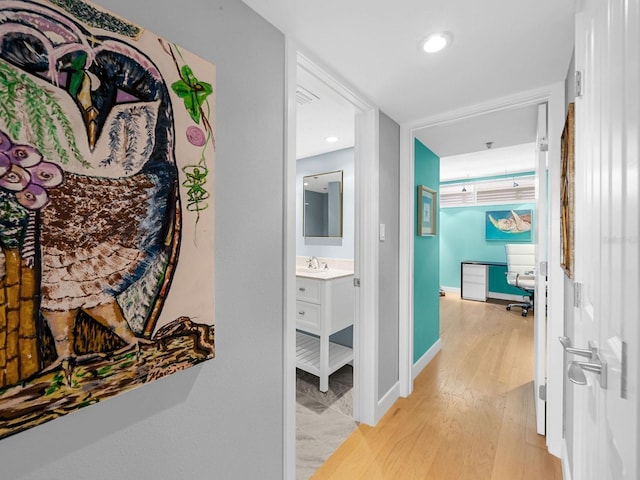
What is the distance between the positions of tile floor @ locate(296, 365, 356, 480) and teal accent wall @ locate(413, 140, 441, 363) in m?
0.78

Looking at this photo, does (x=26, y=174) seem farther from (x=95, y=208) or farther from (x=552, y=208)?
(x=552, y=208)

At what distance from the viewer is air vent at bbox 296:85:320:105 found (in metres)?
1.86

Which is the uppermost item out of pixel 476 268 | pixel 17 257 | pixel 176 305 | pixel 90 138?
pixel 90 138

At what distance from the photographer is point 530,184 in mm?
5125

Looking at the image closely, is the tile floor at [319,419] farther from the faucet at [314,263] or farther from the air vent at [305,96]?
the air vent at [305,96]

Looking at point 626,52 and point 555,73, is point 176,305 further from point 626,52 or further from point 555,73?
point 555,73

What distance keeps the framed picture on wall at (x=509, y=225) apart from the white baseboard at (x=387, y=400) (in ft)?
14.9

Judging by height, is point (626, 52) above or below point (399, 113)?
below

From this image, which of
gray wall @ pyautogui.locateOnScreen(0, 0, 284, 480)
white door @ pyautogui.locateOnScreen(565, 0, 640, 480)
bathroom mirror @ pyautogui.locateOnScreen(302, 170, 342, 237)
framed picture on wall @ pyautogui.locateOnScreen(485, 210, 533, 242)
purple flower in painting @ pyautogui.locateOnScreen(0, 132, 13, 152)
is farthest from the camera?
framed picture on wall @ pyautogui.locateOnScreen(485, 210, 533, 242)

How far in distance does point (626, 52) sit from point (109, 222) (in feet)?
3.78

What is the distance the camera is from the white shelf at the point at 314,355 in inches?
97.3

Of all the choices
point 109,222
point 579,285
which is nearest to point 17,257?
point 109,222

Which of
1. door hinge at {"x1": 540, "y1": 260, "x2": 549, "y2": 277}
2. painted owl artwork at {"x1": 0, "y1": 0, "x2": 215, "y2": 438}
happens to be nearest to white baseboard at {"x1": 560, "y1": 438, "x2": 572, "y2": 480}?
door hinge at {"x1": 540, "y1": 260, "x2": 549, "y2": 277}

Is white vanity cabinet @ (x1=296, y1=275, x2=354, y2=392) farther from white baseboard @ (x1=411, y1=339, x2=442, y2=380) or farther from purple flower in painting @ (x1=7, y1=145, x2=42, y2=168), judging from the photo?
purple flower in painting @ (x1=7, y1=145, x2=42, y2=168)
